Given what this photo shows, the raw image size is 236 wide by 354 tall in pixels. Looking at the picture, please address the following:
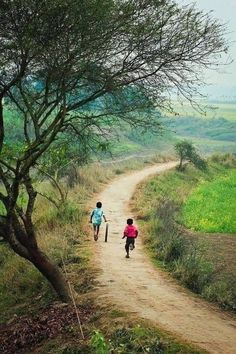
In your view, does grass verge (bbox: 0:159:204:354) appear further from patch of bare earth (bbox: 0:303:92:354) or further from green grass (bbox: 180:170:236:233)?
green grass (bbox: 180:170:236:233)

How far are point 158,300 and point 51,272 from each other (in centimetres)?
269

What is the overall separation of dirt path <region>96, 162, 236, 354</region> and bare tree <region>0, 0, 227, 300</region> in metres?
1.76

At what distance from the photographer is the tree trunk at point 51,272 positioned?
11.7 m

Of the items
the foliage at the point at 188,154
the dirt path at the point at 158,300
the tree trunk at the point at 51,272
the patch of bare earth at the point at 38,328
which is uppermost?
the foliage at the point at 188,154

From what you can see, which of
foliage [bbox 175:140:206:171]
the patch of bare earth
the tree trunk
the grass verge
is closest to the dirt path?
the grass verge

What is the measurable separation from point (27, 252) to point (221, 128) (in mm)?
164641

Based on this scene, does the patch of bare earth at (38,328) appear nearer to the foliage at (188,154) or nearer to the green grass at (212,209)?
the green grass at (212,209)

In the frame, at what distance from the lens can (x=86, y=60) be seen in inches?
442

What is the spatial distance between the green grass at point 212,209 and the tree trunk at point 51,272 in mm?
12736

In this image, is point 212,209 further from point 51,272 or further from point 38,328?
point 38,328

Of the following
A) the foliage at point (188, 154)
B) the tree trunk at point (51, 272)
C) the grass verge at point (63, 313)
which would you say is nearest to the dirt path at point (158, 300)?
the grass verge at point (63, 313)

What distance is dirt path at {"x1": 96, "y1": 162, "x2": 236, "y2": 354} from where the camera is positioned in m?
9.53

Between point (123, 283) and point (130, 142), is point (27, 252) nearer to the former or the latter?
point (123, 283)

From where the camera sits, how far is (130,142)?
4001 inches
